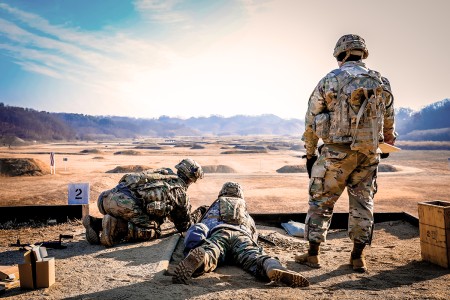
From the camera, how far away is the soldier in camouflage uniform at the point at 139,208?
501cm

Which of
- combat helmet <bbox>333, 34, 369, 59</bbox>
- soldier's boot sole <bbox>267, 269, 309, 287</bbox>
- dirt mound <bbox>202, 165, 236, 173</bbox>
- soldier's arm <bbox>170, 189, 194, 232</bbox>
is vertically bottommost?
dirt mound <bbox>202, 165, 236, 173</bbox>

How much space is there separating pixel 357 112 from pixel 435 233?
5.97ft

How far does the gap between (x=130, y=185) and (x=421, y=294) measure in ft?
12.7

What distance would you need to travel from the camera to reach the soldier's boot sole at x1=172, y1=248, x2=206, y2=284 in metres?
3.44

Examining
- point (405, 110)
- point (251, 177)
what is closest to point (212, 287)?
point (251, 177)

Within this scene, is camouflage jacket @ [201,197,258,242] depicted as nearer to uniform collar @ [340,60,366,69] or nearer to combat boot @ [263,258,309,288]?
combat boot @ [263,258,309,288]

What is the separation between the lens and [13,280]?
11.3 ft

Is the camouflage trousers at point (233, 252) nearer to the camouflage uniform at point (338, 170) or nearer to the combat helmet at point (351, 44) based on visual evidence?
the camouflage uniform at point (338, 170)

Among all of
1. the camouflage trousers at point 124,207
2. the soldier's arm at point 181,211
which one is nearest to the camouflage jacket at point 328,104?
the soldier's arm at point 181,211

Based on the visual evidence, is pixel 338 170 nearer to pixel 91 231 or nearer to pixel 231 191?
pixel 231 191

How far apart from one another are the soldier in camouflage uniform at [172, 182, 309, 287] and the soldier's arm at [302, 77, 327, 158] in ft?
4.04

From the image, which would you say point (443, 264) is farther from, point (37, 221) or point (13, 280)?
point (37, 221)

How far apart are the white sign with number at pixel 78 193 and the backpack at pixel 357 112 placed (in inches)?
200

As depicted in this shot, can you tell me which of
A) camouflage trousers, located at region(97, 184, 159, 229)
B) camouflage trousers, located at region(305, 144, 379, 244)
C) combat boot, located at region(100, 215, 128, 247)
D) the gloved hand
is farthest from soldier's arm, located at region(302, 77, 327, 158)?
combat boot, located at region(100, 215, 128, 247)
